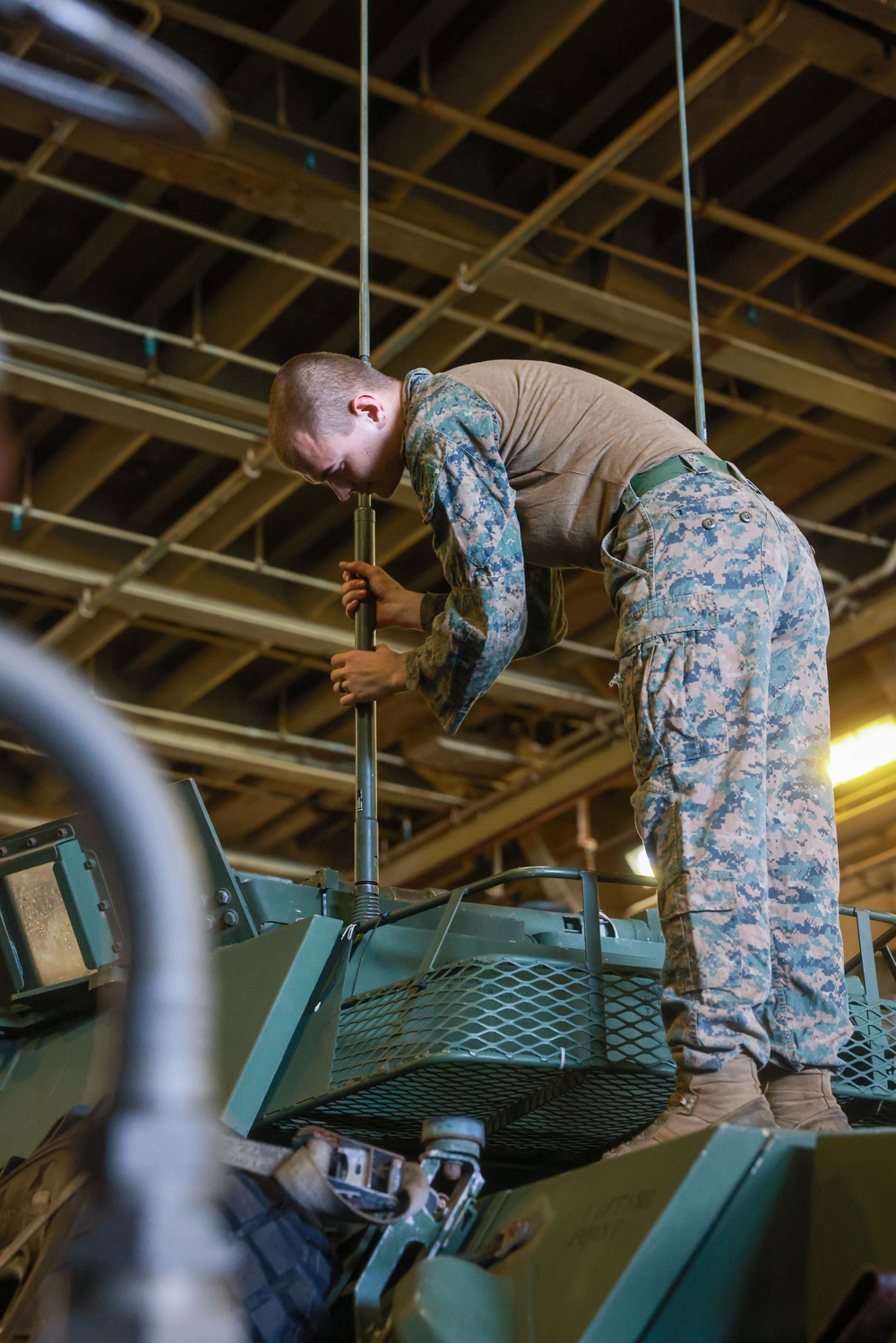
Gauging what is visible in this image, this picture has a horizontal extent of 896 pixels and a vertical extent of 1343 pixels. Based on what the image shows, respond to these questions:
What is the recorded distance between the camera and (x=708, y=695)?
9.12 ft

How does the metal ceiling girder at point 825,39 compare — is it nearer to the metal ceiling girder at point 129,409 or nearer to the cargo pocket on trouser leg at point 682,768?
the metal ceiling girder at point 129,409

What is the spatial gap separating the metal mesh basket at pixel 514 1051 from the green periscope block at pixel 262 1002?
101 millimetres

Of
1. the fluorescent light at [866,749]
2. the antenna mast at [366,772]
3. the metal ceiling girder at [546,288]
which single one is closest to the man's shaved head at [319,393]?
the antenna mast at [366,772]

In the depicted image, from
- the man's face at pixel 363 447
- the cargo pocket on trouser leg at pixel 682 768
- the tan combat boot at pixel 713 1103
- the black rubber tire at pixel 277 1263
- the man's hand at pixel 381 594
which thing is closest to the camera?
the black rubber tire at pixel 277 1263

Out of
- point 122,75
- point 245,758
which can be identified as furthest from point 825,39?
point 245,758

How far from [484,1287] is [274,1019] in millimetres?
908

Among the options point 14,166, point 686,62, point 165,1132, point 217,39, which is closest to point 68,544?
point 14,166

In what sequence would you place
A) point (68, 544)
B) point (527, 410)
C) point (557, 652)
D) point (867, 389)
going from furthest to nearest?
point (557, 652) → point (68, 544) → point (867, 389) → point (527, 410)

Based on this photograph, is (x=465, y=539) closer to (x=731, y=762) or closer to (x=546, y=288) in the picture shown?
(x=731, y=762)

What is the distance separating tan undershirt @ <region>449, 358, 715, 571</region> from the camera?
3125 mm

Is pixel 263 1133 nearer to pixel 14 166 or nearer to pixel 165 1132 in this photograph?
pixel 165 1132

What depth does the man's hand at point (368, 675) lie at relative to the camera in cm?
343

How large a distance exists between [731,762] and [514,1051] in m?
0.60

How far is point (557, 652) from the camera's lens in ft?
32.1
